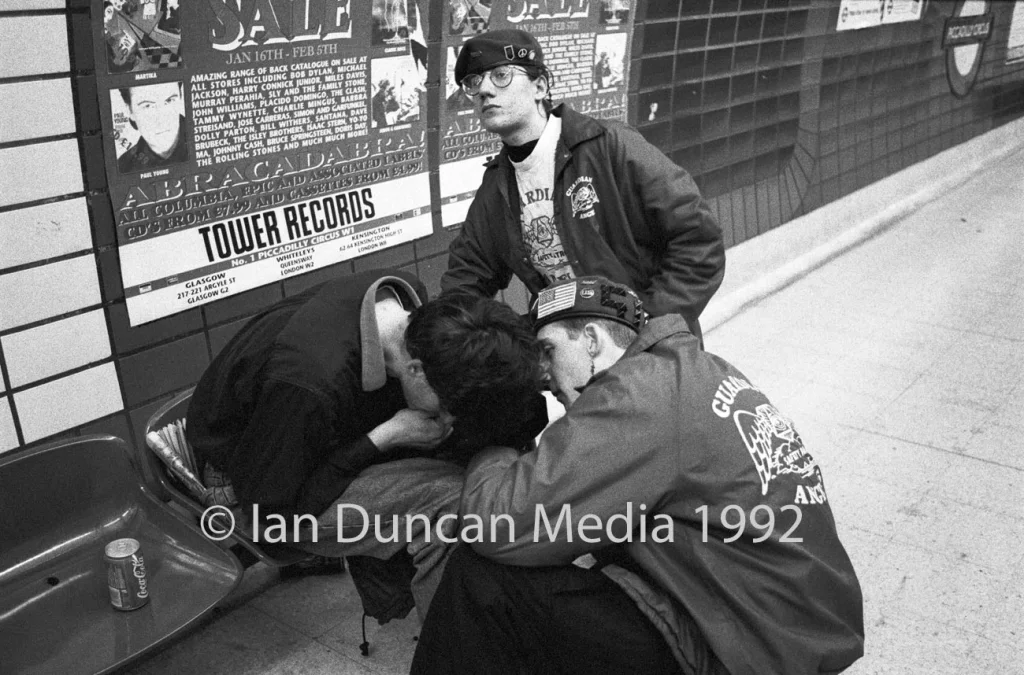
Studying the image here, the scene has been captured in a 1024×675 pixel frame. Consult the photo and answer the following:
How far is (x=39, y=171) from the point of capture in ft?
8.28

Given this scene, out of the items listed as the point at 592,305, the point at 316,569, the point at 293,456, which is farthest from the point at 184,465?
the point at 592,305

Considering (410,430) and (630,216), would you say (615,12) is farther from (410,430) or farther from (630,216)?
(410,430)

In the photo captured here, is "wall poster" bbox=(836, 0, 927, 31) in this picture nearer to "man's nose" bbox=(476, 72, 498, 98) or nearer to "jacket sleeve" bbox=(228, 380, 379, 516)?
"man's nose" bbox=(476, 72, 498, 98)

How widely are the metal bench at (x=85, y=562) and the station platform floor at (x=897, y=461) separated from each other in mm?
358

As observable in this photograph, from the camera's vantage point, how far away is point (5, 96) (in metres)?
2.42

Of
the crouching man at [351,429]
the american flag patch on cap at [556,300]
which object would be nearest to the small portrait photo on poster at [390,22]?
the crouching man at [351,429]

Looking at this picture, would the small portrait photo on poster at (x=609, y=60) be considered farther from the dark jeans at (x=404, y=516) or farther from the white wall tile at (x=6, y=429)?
the white wall tile at (x=6, y=429)

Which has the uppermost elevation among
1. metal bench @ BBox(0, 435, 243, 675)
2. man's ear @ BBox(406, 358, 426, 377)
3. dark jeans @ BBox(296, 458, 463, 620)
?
man's ear @ BBox(406, 358, 426, 377)

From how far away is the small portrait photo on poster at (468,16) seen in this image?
3598 mm

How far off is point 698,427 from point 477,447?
2.01 ft

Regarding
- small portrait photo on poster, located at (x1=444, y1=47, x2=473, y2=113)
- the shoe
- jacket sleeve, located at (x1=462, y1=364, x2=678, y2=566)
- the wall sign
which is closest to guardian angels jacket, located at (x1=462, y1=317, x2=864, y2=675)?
jacket sleeve, located at (x1=462, y1=364, x2=678, y2=566)

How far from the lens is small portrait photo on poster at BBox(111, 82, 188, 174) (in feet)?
8.76

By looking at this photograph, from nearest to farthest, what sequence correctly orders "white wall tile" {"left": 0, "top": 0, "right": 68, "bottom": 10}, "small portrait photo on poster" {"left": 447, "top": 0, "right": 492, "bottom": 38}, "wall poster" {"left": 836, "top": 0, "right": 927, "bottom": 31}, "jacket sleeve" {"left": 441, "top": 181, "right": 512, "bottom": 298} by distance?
"white wall tile" {"left": 0, "top": 0, "right": 68, "bottom": 10} < "jacket sleeve" {"left": 441, "top": 181, "right": 512, "bottom": 298} < "small portrait photo on poster" {"left": 447, "top": 0, "right": 492, "bottom": 38} < "wall poster" {"left": 836, "top": 0, "right": 927, "bottom": 31}

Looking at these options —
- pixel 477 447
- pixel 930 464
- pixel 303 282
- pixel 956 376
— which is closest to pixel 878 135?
pixel 956 376
